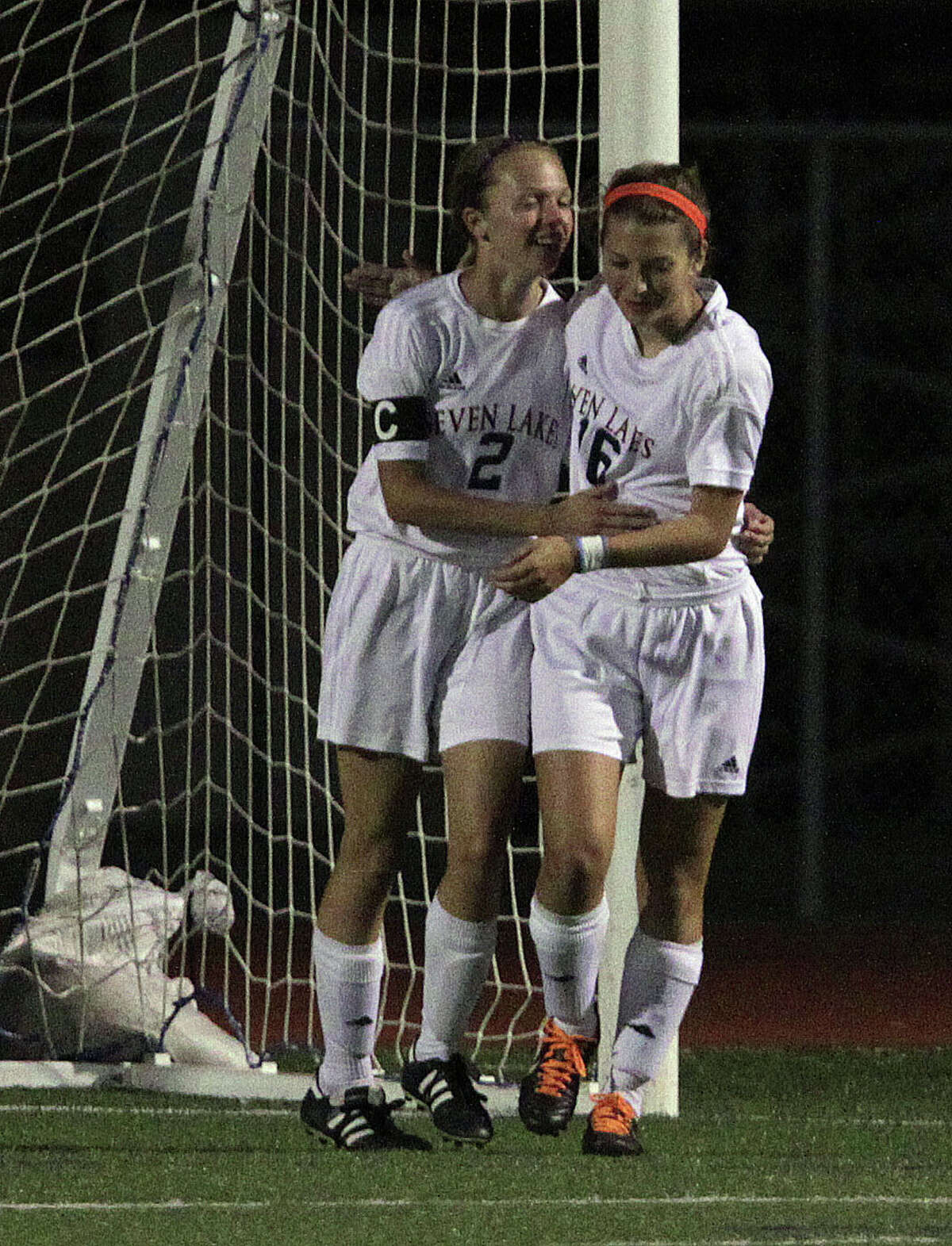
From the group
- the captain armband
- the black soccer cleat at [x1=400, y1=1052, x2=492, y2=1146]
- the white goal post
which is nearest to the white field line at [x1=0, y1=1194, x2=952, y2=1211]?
the black soccer cleat at [x1=400, y1=1052, x2=492, y2=1146]

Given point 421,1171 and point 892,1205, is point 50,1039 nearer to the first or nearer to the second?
point 421,1171

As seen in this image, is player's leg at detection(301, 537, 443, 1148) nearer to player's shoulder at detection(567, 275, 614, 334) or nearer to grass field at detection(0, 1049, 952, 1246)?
grass field at detection(0, 1049, 952, 1246)

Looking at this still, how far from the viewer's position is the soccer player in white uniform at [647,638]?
3.67m

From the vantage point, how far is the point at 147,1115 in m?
4.37

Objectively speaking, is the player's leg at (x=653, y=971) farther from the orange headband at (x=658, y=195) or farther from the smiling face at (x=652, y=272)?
the orange headband at (x=658, y=195)

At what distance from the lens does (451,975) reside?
382cm

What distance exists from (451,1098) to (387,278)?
1236mm

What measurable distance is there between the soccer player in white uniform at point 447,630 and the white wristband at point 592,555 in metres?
0.17

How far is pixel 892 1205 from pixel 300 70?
6.65 metres

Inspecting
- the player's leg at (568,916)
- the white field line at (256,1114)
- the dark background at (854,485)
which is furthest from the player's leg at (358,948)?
the dark background at (854,485)

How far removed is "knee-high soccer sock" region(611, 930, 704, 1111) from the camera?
3.83 m

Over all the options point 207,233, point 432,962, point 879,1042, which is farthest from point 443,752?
point 879,1042

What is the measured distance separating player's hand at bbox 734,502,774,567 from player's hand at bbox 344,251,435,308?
0.61 metres

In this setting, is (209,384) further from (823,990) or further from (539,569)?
(539,569)
